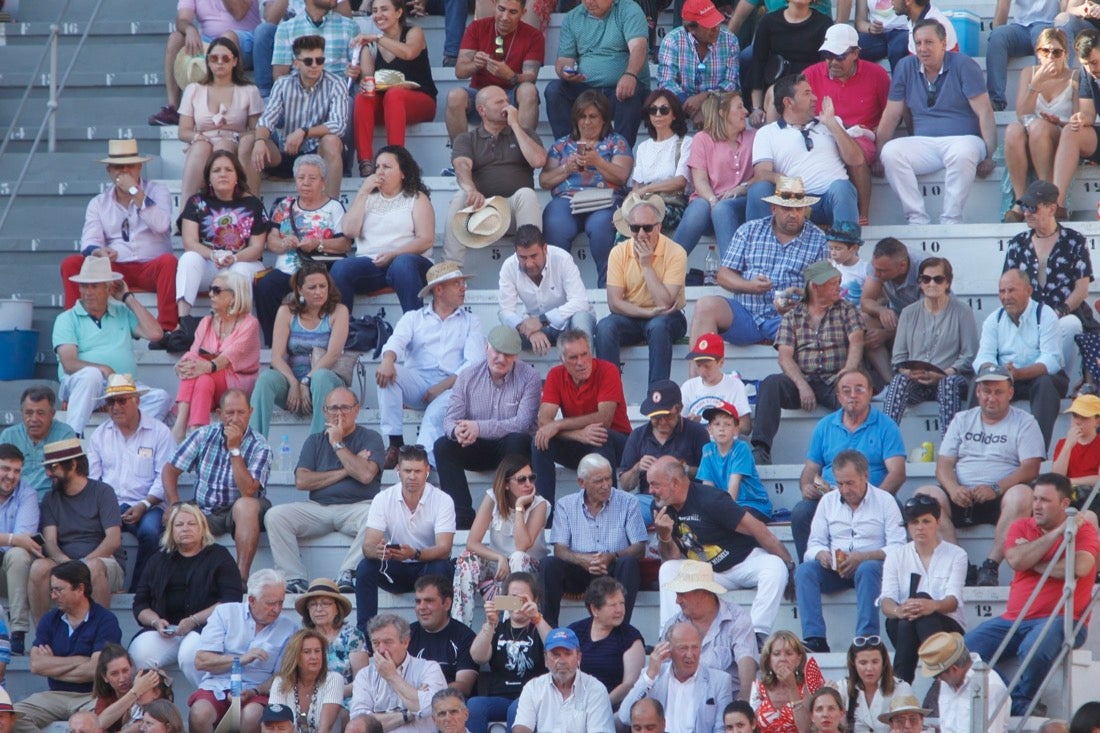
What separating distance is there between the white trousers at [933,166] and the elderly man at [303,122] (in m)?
3.41

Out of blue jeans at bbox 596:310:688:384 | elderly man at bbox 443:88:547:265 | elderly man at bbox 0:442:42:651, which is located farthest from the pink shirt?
elderly man at bbox 0:442:42:651

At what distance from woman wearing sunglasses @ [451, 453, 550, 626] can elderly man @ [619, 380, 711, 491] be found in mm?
511

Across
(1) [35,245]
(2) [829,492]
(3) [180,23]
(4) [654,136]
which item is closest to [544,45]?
(4) [654,136]

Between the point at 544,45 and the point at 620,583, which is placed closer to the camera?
the point at 620,583

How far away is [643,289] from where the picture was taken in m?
11.9

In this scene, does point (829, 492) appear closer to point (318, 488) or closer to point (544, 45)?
point (318, 488)

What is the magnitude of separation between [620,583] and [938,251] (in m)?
3.33

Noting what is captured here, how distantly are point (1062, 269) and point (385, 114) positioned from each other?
441cm

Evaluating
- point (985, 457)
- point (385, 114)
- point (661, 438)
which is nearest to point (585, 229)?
point (385, 114)

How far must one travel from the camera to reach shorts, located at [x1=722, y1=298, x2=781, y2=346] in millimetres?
11875

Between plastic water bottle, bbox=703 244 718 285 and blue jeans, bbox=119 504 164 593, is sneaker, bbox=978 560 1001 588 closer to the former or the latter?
plastic water bottle, bbox=703 244 718 285

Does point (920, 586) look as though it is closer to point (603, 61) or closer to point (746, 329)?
point (746, 329)

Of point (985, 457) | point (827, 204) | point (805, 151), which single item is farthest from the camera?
point (805, 151)

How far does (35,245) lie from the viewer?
13430mm
